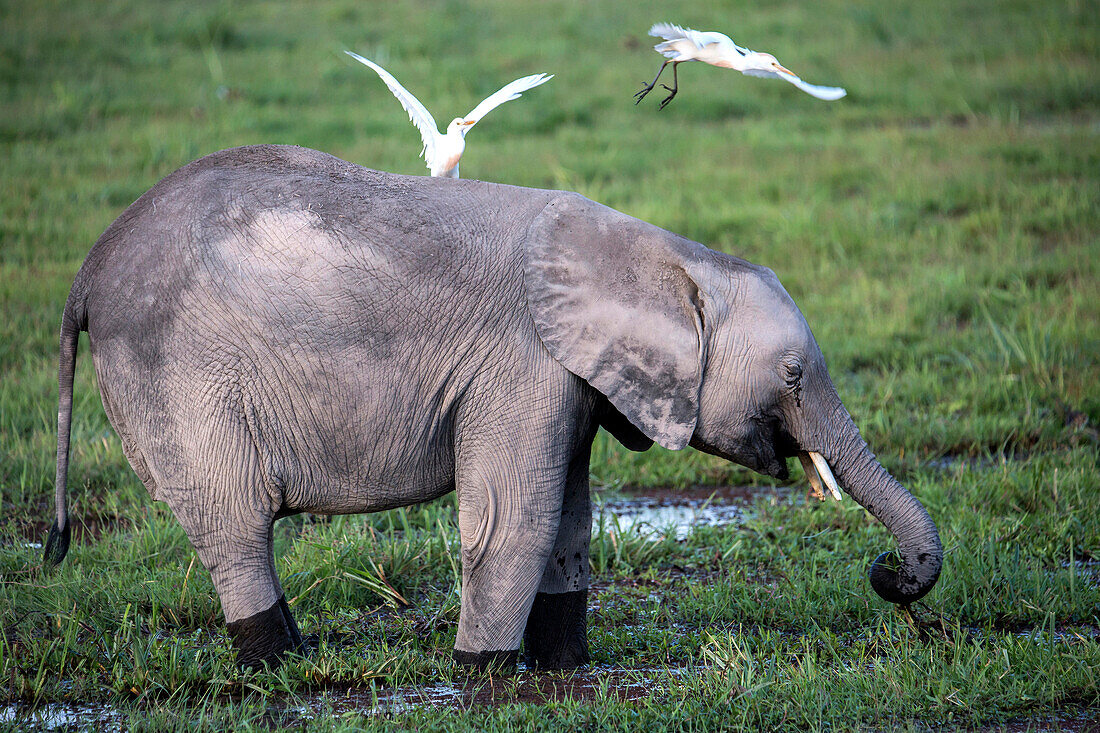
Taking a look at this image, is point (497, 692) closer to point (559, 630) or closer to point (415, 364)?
point (559, 630)

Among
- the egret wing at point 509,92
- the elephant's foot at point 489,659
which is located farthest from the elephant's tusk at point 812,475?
the egret wing at point 509,92

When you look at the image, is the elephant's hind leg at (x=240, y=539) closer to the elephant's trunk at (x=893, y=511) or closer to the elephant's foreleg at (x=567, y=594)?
the elephant's foreleg at (x=567, y=594)

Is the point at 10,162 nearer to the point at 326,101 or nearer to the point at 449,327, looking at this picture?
the point at 326,101

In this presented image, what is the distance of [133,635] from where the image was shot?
14.1 ft

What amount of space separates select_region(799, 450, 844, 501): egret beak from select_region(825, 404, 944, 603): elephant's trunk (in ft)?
0.10

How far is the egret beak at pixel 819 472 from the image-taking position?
4043 mm

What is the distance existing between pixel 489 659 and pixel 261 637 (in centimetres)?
76

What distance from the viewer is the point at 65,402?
4078mm

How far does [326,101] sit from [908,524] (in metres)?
9.46

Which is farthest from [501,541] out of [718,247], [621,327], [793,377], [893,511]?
[718,247]

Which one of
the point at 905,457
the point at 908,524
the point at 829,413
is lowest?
the point at 905,457

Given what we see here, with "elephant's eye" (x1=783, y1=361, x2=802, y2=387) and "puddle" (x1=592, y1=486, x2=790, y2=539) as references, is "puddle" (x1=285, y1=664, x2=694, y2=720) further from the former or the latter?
"puddle" (x1=592, y1=486, x2=790, y2=539)

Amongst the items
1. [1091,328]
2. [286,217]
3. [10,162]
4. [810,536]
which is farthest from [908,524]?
[10,162]

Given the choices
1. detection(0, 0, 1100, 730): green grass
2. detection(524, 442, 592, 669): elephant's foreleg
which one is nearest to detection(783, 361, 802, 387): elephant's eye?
detection(524, 442, 592, 669): elephant's foreleg
